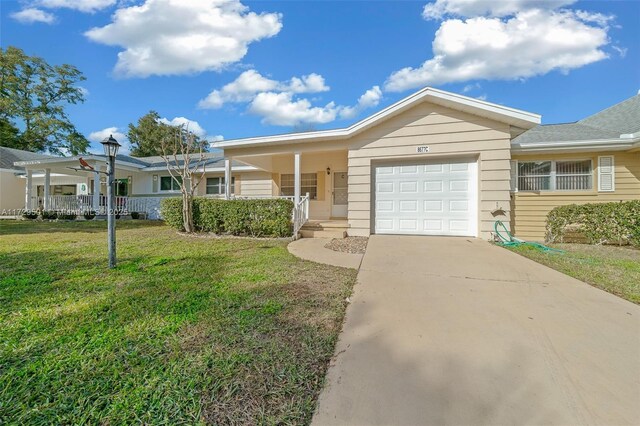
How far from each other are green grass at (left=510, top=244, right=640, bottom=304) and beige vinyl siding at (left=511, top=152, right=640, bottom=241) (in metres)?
1.74

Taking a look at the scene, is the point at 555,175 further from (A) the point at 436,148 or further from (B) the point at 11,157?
(B) the point at 11,157

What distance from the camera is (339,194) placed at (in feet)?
37.2

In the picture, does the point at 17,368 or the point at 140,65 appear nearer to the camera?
the point at 17,368

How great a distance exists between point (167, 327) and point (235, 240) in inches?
200

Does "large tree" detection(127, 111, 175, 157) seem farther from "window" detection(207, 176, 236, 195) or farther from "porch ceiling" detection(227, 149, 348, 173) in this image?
"porch ceiling" detection(227, 149, 348, 173)

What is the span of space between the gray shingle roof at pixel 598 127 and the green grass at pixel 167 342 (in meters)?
9.17

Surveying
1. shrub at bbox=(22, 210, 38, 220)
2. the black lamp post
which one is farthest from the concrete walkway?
shrub at bbox=(22, 210, 38, 220)

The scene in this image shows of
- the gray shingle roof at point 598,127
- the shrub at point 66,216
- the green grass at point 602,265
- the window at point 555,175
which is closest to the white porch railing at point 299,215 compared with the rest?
the green grass at point 602,265

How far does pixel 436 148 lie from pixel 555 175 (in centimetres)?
434

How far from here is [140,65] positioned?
52.9 ft

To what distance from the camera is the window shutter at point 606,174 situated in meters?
7.80

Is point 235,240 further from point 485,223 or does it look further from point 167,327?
point 485,223

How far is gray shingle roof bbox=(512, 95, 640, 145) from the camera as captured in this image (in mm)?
8215

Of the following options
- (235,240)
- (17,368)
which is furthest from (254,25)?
(17,368)
